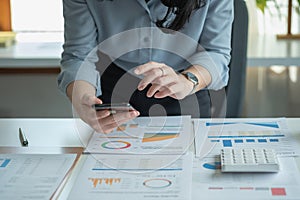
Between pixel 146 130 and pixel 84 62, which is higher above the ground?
pixel 84 62

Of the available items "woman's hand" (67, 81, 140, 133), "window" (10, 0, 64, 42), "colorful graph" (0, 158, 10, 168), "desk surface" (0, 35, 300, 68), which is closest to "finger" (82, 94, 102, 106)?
"woman's hand" (67, 81, 140, 133)

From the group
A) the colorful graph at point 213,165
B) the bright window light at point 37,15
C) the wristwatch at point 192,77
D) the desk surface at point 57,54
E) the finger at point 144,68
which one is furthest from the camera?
the bright window light at point 37,15

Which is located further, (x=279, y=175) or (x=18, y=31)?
(x=18, y=31)

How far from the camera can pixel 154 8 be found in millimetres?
1495

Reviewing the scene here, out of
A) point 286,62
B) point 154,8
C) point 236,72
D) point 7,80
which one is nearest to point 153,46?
point 154,8

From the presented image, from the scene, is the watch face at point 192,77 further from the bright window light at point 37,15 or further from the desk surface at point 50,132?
the bright window light at point 37,15

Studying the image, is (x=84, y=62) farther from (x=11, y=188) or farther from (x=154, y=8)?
(x=11, y=188)

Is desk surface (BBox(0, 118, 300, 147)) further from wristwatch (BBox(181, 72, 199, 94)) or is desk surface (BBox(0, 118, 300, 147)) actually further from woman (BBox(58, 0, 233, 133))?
wristwatch (BBox(181, 72, 199, 94))

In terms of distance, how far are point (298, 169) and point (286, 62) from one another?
47.1 inches

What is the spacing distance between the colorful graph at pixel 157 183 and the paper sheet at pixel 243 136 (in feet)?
0.50

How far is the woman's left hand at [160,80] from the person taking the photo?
1.19 meters

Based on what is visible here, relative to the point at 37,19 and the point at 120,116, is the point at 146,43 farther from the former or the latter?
the point at 37,19

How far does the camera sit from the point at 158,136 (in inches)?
48.9

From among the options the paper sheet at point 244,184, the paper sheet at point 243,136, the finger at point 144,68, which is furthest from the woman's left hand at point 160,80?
the paper sheet at point 244,184
